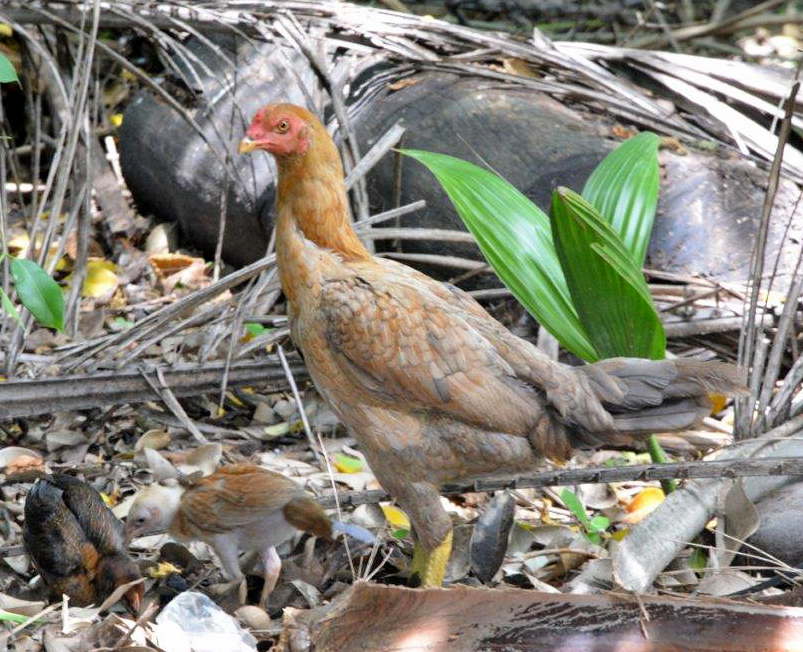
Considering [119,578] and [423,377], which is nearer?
[119,578]

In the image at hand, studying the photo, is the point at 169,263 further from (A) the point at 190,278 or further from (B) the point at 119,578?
(B) the point at 119,578

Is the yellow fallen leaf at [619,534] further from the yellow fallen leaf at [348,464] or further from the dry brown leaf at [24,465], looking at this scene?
the dry brown leaf at [24,465]

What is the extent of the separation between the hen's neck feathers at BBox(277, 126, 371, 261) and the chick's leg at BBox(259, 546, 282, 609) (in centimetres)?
114

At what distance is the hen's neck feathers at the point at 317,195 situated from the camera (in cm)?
401

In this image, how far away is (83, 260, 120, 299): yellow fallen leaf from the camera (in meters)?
6.15

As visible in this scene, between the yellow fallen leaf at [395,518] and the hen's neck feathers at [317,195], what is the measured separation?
1268 mm

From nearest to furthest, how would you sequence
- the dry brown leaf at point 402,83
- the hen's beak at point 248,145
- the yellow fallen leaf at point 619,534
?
1. the hen's beak at point 248,145
2. the yellow fallen leaf at point 619,534
3. the dry brown leaf at point 402,83

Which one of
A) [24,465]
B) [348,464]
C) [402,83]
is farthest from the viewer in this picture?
[402,83]

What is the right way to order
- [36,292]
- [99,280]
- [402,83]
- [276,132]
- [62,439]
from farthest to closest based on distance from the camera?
[99,280]
[402,83]
[62,439]
[276,132]
[36,292]

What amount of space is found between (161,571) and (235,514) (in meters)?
0.43

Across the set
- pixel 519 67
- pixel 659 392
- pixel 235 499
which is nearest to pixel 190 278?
pixel 519 67

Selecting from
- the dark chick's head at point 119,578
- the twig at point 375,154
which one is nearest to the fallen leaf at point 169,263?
the twig at point 375,154

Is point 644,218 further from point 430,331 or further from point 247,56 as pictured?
point 247,56

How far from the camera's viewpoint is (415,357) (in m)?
3.81
